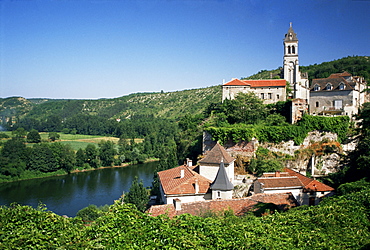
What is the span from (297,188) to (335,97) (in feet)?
49.5

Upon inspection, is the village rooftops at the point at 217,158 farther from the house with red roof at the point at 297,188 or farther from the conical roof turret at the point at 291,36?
the conical roof turret at the point at 291,36

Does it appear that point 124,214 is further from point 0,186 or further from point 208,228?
point 0,186

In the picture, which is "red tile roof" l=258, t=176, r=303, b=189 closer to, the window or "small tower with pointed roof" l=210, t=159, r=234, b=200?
"small tower with pointed roof" l=210, t=159, r=234, b=200

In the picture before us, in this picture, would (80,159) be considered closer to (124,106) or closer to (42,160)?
(42,160)

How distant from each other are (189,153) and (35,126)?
85.3 m

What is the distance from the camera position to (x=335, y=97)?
31516 millimetres

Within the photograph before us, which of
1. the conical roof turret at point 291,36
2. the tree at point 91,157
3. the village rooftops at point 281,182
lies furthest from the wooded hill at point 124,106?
the village rooftops at point 281,182

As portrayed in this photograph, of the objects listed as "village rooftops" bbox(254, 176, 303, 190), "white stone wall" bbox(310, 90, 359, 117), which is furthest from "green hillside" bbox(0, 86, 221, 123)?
"village rooftops" bbox(254, 176, 303, 190)

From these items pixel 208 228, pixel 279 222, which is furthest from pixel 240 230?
pixel 279 222

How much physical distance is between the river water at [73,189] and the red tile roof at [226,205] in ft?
55.8

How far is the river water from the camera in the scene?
33.8 metres

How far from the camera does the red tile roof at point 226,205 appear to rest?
16.1 m

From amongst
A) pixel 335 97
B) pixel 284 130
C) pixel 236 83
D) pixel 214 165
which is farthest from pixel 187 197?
pixel 335 97

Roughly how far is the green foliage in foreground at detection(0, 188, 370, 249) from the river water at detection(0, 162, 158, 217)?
24047 mm
